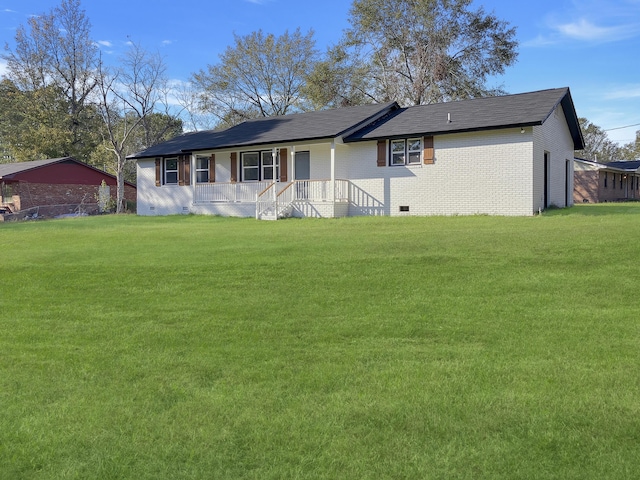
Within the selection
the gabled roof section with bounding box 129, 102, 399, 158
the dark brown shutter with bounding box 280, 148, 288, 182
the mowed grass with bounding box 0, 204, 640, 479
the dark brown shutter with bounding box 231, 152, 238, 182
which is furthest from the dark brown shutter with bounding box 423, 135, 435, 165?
the mowed grass with bounding box 0, 204, 640, 479

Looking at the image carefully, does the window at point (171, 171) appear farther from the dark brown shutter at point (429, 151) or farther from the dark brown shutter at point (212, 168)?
the dark brown shutter at point (429, 151)

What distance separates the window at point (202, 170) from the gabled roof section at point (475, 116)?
7.32 m

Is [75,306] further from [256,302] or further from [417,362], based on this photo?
[417,362]

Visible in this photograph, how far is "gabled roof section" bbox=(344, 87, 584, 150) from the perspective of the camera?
55.5 feet

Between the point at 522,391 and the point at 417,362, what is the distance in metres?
0.93

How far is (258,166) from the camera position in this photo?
22.5 metres

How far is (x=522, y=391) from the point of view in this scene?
395cm

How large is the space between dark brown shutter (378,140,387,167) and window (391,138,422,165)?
252mm

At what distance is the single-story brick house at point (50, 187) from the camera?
33906 mm

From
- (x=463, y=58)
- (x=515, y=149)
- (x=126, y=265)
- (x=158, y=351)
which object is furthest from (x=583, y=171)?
(x=158, y=351)

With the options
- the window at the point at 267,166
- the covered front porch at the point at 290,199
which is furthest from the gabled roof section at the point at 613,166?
the window at the point at 267,166

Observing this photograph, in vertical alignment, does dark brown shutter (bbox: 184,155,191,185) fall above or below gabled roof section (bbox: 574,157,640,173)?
below

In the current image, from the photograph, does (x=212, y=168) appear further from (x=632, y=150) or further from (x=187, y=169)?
(x=632, y=150)

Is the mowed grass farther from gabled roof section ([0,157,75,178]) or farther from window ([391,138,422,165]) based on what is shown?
gabled roof section ([0,157,75,178])
